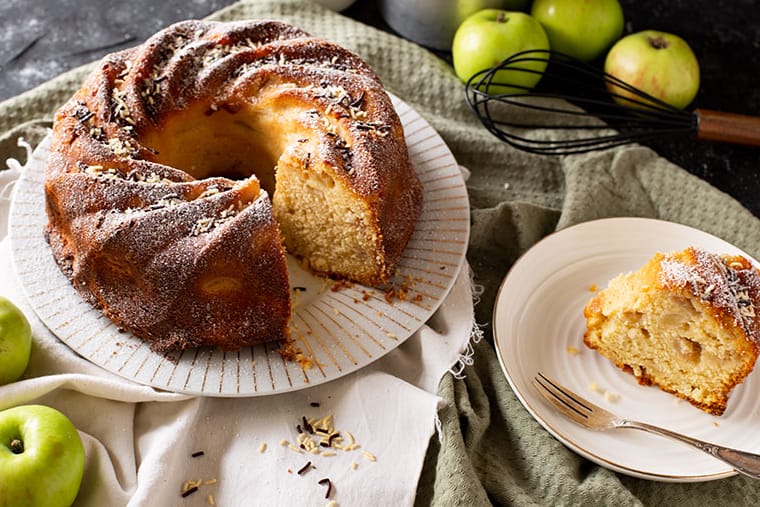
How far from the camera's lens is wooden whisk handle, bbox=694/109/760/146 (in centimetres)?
302

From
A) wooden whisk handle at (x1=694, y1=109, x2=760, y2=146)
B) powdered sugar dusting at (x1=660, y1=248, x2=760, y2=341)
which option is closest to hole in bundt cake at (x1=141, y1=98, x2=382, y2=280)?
powdered sugar dusting at (x1=660, y1=248, x2=760, y2=341)

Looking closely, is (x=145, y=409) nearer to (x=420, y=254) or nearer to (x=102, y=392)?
(x=102, y=392)

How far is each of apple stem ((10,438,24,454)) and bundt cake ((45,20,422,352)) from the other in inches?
17.0

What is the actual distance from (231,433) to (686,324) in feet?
4.14

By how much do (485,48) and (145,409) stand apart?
176 centimetres

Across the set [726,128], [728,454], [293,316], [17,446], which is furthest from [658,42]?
[17,446]

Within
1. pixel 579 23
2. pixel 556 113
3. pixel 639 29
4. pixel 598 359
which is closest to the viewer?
pixel 598 359

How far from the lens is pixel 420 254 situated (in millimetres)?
2551

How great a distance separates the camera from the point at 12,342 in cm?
214

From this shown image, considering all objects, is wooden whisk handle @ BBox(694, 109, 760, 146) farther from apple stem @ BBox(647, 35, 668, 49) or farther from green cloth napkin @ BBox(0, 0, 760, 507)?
apple stem @ BBox(647, 35, 668, 49)

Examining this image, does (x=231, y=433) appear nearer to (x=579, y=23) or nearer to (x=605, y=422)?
(x=605, y=422)

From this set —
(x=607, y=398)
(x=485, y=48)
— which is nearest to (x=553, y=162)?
(x=485, y=48)

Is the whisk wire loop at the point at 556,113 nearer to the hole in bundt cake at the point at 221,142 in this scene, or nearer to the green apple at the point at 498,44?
the green apple at the point at 498,44

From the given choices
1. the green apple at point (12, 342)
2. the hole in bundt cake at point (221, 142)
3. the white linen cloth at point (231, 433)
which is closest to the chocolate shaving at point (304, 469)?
the white linen cloth at point (231, 433)
